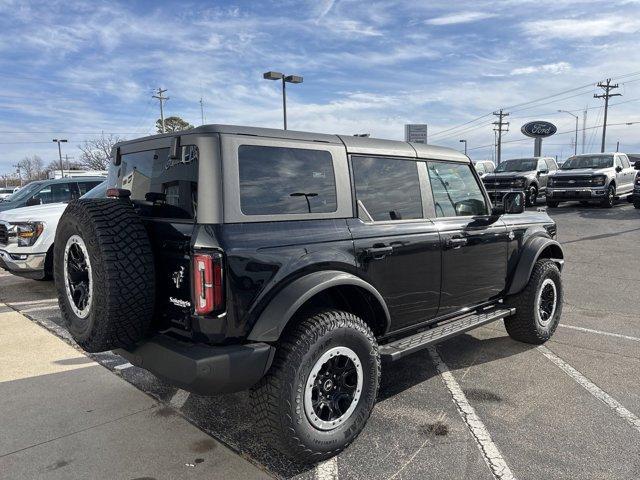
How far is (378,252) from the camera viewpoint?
10.4ft

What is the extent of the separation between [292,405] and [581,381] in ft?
8.57

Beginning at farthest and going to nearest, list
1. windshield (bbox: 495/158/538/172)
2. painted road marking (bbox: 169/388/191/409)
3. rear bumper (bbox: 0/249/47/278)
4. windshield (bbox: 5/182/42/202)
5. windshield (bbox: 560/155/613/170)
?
1. windshield (bbox: 495/158/538/172)
2. windshield (bbox: 560/155/613/170)
3. windshield (bbox: 5/182/42/202)
4. rear bumper (bbox: 0/249/47/278)
5. painted road marking (bbox: 169/388/191/409)

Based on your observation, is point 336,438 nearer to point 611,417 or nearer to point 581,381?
point 611,417

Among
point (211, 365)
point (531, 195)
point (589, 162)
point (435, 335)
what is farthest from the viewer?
point (531, 195)

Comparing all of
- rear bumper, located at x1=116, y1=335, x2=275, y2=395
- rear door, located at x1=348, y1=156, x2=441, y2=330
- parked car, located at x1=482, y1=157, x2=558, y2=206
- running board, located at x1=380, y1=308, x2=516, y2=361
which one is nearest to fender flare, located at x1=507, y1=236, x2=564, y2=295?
running board, located at x1=380, y1=308, x2=516, y2=361

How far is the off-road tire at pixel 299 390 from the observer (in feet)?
8.50

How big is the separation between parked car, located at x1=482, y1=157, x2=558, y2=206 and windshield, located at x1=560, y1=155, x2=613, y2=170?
102 cm

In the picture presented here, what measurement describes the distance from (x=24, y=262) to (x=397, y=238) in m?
5.78

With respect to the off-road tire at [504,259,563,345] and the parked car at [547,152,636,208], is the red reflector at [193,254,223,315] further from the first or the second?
the parked car at [547,152,636,208]

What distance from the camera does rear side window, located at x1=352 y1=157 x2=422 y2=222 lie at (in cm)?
332

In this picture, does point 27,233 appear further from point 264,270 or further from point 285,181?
point 264,270

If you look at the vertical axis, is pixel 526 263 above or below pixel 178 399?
above

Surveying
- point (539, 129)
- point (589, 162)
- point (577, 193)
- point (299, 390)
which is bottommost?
point (299, 390)

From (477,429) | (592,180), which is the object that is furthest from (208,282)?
(592,180)
